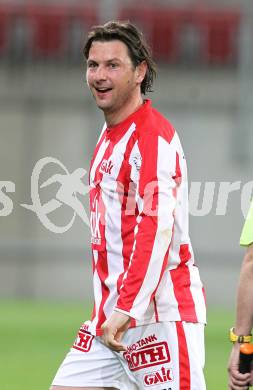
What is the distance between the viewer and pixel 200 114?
965 inches

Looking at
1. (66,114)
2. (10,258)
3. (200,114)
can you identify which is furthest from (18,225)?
(200,114)

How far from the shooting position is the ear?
17.4ft

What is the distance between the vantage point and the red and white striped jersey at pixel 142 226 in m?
4.88

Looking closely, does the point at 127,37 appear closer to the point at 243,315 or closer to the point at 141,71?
the point at 141,71

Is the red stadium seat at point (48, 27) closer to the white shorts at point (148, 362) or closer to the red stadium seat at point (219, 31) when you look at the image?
the red stadium seat at point (219, 31)

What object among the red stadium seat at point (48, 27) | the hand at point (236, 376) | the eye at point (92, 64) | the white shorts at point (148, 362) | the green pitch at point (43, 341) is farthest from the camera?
the red stadium seat at point (48, 27)

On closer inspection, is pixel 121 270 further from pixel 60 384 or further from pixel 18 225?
pixel 18 225

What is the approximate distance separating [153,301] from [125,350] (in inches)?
10.6

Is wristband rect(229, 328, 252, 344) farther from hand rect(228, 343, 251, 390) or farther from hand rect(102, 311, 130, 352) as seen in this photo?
hand rect(102, 311, 130, 352)

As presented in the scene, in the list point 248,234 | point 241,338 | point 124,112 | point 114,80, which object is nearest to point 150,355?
point 241,338

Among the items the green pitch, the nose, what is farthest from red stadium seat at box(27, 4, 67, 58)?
the nose

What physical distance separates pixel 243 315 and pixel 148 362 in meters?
0.79

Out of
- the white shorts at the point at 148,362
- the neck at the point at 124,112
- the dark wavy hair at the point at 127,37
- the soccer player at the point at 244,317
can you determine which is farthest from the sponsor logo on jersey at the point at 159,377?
the dark wavy hair at the point at 127,37

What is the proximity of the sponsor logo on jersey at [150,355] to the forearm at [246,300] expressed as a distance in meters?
0.68
